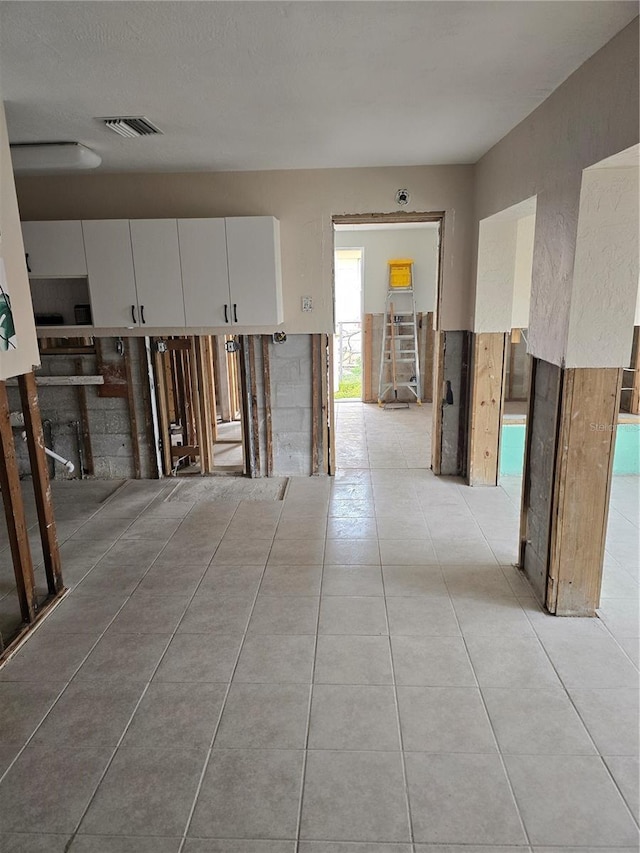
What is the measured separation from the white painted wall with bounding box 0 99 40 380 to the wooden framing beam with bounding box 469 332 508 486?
3571mm

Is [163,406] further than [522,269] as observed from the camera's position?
Yes

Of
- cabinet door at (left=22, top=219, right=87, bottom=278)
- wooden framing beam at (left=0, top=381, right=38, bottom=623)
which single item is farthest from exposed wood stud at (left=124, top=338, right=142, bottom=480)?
wooden framing beam at (left=0, top=381, right=38, bottom=623)

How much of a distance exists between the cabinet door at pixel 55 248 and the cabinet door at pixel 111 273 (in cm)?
8

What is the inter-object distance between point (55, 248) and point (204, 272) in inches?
51.3

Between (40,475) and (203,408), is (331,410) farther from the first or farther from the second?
(40,475)

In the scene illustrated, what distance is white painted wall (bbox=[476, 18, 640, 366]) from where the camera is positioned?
7.22 ft

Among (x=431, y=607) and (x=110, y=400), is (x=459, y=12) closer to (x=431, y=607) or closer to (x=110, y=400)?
(x=431, y=607)

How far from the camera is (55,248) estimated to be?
479 centimetres

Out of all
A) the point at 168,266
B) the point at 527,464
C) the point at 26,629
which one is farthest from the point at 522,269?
the point at 26,629

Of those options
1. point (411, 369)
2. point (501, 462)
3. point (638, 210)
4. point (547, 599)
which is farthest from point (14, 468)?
point (411, 369)

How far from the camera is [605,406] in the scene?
290 cm

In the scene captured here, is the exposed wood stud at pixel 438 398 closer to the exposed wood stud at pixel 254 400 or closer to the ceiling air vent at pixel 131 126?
the exposed wood stud at pixel 254 400

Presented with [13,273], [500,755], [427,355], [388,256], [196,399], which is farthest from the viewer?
[427,355]

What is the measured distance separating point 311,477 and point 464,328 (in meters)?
2.08
